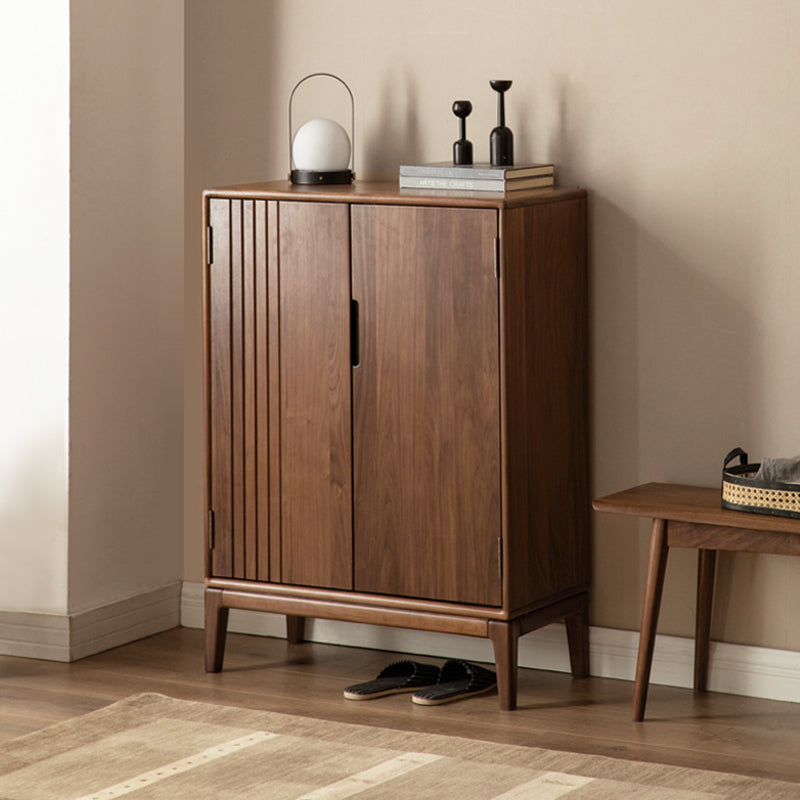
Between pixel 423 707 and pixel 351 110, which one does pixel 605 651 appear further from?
pixel 351 110

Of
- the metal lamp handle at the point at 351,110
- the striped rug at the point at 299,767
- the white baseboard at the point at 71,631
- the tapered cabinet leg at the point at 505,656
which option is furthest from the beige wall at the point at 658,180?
the white baseboard at the point at 71,631

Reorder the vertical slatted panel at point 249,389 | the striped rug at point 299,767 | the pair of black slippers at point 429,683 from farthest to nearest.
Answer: the vertical slatted panel at point 249,389, the pair of black slippers at point 429,683, the striped rug at point 299,767

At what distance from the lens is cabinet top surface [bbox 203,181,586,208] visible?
3.44 metres

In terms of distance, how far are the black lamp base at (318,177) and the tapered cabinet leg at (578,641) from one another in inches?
48.0

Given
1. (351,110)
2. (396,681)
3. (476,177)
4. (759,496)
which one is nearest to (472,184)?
(476,177)

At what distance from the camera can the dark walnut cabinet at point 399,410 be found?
348cm

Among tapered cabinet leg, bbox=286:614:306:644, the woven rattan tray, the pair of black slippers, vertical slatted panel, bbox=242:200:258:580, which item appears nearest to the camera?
the woven rattan tray

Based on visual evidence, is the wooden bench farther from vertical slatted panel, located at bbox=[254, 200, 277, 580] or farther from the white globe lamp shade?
the white globe lamp shade

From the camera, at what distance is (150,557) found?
4.29 m

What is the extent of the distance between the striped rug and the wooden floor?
13 centimetres

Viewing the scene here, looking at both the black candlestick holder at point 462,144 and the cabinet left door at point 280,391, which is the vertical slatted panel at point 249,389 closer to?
the cabinet left door at point 280,391

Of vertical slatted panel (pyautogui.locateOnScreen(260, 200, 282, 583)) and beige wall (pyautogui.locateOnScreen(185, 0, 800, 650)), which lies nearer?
beige wall (pyautogui.locateOnScreen(185, 0, 800, 650))

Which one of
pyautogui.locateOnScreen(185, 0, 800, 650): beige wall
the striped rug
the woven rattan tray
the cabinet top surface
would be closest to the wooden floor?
the striped rug

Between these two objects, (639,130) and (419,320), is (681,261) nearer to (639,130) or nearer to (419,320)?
(639,130)
